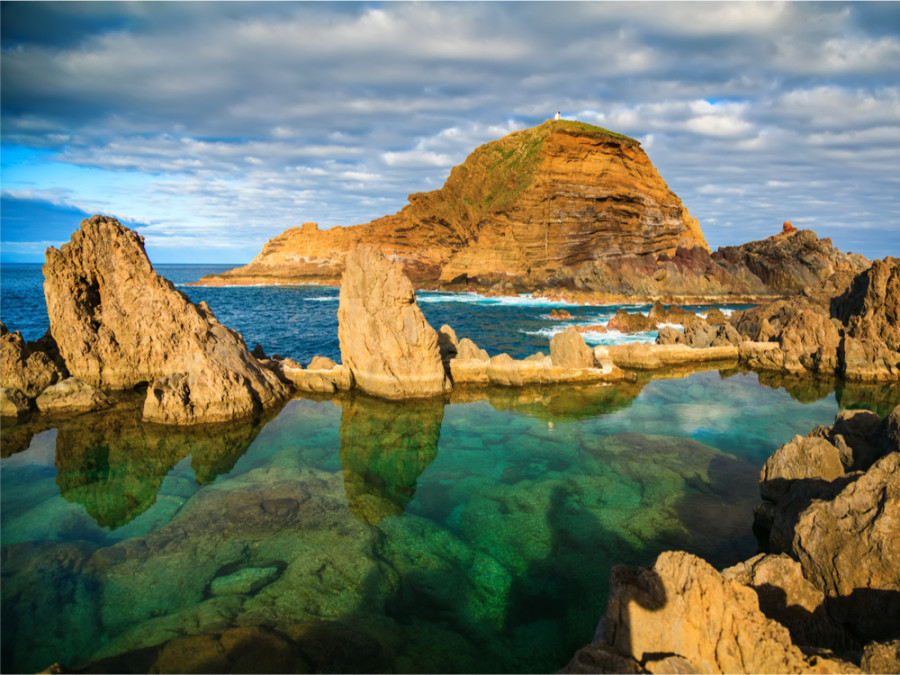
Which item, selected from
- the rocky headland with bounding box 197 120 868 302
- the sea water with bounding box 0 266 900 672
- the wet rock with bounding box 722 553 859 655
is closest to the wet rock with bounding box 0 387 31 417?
the sea water with bounding box 0 266 900 672

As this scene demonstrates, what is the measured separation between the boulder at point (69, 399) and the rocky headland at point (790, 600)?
64.5 feet

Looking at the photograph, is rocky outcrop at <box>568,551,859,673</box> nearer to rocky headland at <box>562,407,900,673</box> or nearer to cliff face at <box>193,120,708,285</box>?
rocky headland at <box>562,407,900,673</box>

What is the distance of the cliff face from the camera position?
74.2 m

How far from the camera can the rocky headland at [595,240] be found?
229 feet

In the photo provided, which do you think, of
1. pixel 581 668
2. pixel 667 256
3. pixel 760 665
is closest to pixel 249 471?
pixel 581 668

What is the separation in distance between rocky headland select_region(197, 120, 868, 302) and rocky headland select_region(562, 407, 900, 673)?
197 feet

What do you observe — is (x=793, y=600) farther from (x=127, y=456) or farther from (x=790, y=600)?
(x=127, y=456)

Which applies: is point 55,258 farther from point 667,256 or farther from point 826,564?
point 667,256

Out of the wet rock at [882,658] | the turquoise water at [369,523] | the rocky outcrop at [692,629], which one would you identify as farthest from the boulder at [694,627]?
the turquoise water at [369,523]

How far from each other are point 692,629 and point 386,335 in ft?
53.1

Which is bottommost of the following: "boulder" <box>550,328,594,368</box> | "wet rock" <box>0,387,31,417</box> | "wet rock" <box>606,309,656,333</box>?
"wet rock" <box>0,387,31,417</box>

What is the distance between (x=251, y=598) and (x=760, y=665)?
7.37m

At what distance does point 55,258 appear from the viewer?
1977 cm

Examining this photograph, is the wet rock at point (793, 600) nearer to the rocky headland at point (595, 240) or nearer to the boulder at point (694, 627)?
the boulder at point (694, 627)
